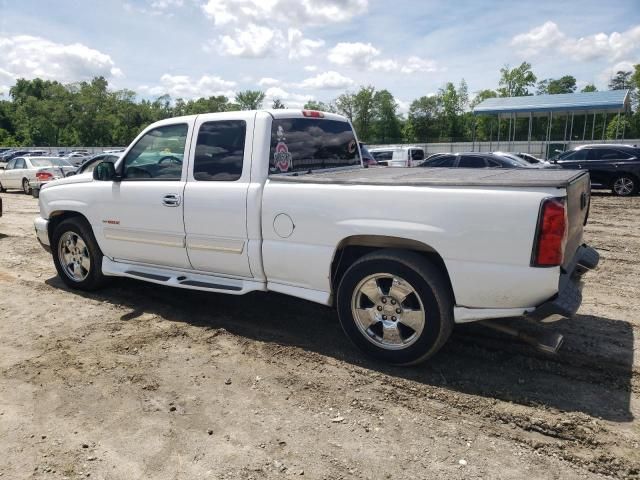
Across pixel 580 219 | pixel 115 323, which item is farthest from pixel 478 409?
pixel 115 323

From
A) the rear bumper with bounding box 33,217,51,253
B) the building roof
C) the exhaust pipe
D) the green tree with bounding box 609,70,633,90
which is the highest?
the green tree with bounding box 609,70,633,90

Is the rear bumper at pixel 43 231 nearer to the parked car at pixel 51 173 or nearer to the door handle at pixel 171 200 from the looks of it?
the door handle at pixel 171 200

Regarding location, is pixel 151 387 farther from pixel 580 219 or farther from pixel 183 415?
pixel 580 219

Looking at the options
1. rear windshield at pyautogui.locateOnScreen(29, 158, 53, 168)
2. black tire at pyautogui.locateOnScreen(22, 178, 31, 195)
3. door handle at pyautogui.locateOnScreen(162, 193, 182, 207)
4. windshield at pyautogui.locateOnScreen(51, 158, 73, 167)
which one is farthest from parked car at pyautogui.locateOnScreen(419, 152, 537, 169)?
black tire at pyautogui.locateOnScreen(22, 178, 31, 195)

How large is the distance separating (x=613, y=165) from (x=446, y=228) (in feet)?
51.5

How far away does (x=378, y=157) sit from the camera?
2473cm

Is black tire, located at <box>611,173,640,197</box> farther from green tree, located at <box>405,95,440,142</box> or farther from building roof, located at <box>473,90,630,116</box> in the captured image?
green tree, located at <box>405,95,440,142</box>

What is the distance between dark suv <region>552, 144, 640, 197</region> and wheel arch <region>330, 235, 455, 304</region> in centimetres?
1444

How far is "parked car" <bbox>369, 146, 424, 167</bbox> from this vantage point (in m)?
23.4

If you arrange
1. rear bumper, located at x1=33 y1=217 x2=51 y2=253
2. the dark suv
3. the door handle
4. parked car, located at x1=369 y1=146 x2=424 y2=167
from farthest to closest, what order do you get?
parked car, located at x1=369 y1=146 x2=424 y2=167 → the dark suv → rear bumper, located at x1=33 y1=217 x2=51 y2=253 → the door handle

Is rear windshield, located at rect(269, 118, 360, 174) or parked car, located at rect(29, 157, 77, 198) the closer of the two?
rear windshield, located at rect(269, 118, 360, 174)

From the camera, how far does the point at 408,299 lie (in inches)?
145

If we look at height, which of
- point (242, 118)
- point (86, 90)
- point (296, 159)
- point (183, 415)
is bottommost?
point (183, 415)

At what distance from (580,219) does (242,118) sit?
3.04m
